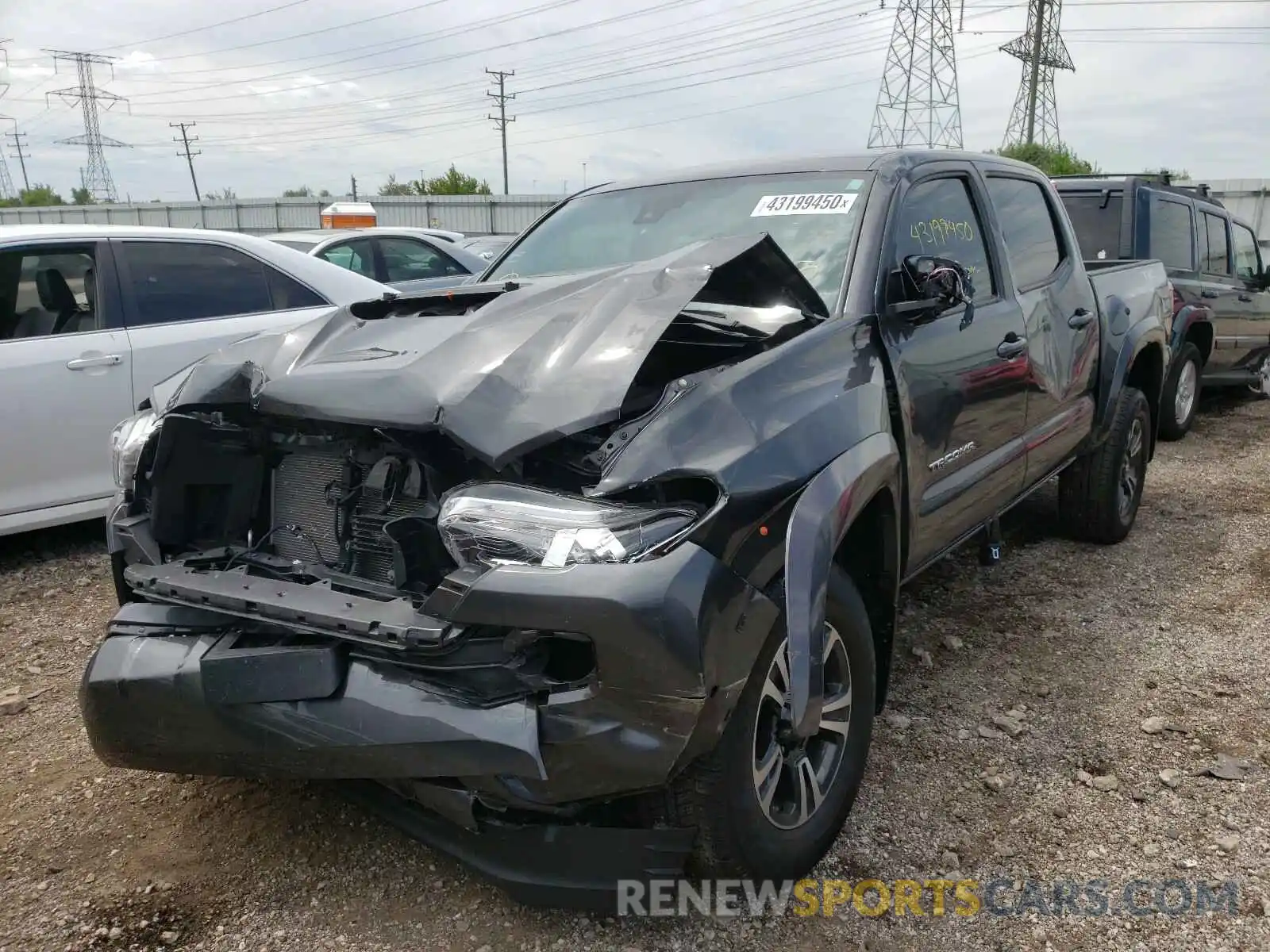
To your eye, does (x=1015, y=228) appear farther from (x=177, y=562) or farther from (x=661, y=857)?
(x=177, y=562)

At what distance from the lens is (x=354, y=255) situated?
9.45 meters

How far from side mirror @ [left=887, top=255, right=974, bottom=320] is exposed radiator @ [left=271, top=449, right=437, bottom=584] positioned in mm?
1623

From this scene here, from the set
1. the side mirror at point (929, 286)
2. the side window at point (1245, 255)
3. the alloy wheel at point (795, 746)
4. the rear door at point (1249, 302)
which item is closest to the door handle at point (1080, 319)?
the side mirror at point (929, 286)

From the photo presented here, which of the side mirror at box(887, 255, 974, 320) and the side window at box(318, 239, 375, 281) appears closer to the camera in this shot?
the side mirror at box(887, 255, 974, 320)

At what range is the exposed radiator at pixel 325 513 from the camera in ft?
7.95

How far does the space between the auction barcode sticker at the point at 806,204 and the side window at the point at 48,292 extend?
3.41 m

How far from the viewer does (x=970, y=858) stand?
8.82 ft

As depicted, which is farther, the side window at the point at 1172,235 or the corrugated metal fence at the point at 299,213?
the corrugated metal fence at the point at 299,213

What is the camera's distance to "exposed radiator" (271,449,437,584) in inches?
95.3

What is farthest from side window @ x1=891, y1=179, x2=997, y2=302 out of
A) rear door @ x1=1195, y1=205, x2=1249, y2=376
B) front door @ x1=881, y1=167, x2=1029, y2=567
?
rear door @ x1=1195, y1=205, x2=1249, y2=376

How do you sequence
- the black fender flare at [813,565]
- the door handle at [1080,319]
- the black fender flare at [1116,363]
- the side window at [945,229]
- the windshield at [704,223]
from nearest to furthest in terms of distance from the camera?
the black fender flare at [813,565], the windshield at [704,223], the side window at [945,229], the door handle at [1080,319], the black fender flare at [1116,363]

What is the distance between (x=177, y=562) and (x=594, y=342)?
118 cm

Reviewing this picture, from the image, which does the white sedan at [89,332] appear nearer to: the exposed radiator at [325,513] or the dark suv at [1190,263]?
the exposed radiator at [325,513]

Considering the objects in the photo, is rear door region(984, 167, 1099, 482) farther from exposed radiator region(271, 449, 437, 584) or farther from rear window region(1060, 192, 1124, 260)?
rear window region(1060, 192, 1124, 260)
